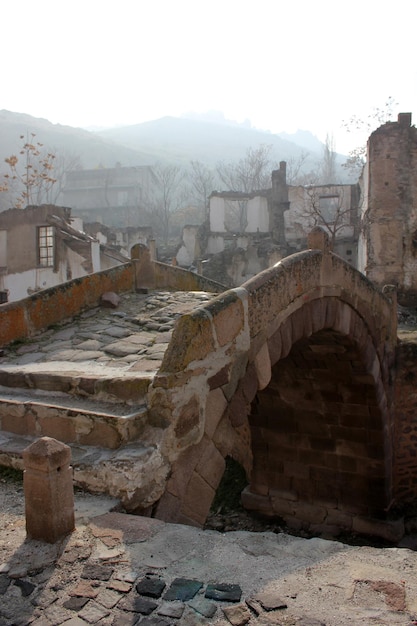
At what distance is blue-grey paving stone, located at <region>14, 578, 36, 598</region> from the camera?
2.70 meters

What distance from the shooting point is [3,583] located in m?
2.77

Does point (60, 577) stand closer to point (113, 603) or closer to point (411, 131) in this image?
point (113, 603)

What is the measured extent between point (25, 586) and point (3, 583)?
0.39 feet

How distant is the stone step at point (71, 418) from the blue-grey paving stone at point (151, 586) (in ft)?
4.28

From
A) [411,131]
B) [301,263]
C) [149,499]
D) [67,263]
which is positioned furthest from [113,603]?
[411,131]

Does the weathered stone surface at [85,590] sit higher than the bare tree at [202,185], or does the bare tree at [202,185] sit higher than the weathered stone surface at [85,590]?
the bare tree at [202,185]

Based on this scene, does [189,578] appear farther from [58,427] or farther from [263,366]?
[263,366]

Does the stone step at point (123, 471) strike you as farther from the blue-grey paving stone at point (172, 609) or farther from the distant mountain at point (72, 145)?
the distant mountain at point (72, 145)

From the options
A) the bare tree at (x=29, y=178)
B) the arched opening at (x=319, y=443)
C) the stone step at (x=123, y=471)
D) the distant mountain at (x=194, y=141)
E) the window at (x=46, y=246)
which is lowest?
the arched opening at (x=319, y=443)

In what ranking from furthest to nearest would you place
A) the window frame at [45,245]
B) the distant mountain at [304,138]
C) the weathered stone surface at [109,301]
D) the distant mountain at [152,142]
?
1. the distant mountain at [304,138]
2. the distant mountain at [152,142]
3. the window frame at [45,245]
4. the weathered stone surface at [109,301]

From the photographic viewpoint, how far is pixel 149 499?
381 cm

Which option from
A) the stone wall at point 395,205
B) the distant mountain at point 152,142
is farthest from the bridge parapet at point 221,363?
the distant mountain at point 152,142

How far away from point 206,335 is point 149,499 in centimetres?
131

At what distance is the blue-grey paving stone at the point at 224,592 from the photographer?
2682 mm
